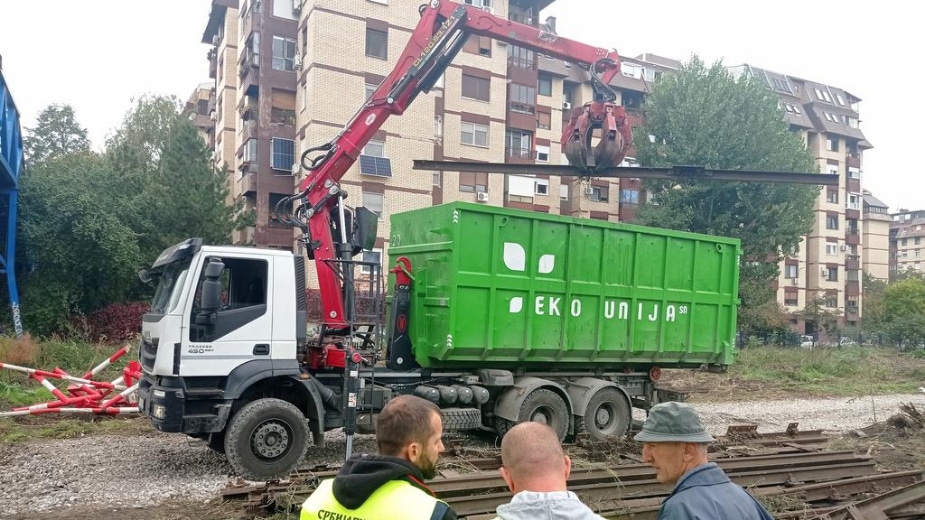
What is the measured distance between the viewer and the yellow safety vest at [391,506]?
231 cm

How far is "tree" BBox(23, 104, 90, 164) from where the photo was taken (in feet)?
137

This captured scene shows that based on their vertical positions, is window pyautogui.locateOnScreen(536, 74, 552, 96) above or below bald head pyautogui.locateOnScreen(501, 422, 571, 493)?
above

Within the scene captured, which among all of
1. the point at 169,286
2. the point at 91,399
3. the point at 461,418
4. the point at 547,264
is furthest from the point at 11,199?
the point at 547,264

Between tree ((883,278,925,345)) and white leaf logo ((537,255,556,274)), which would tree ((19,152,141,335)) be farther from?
tree ((883,278,925,345))

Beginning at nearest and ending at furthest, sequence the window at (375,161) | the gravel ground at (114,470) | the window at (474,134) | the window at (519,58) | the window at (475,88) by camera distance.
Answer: the gravel ground at (114,470) → the window at (375,161) → the window at (475,88) → the window at (474,134) → the window at (519,58)

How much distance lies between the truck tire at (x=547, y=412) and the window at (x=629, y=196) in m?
33.2

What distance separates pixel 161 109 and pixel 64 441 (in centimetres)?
3089

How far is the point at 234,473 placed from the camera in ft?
26.8

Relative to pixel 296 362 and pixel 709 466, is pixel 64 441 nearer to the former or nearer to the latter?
pixel 296 362

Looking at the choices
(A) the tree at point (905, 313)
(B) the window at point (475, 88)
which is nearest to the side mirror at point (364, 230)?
(B) the window at point (475, 88)

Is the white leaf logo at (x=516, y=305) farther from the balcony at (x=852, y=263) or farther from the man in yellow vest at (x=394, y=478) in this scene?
the balcony at (x=852, y=263)

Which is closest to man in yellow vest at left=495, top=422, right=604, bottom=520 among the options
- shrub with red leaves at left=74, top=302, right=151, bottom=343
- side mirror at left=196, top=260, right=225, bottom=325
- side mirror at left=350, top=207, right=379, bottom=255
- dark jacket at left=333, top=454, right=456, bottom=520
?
dark jacket at left=333, top=454, right=456, bottom=520

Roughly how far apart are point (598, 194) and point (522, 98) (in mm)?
7797

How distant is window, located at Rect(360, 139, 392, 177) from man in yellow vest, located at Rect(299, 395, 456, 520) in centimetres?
2698
